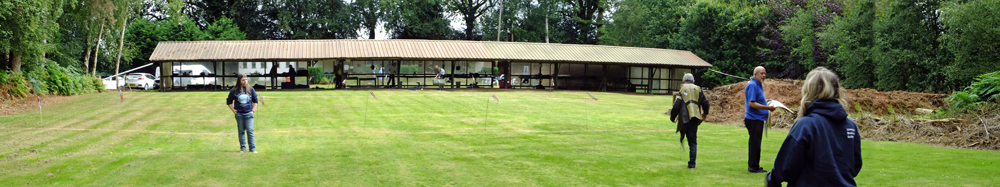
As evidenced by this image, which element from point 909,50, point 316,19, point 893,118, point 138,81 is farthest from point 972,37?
point 316,19

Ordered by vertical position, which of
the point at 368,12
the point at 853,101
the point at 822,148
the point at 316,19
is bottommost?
the point at 853,101

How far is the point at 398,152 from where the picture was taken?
977cm

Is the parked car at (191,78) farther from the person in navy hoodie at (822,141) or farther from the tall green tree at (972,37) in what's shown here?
the person in navy hoodie at (822,141)

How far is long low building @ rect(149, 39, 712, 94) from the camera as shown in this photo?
28.8m

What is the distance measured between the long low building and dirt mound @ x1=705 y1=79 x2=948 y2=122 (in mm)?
13072

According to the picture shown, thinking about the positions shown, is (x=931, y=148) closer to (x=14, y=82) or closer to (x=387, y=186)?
(x=387, y=186)

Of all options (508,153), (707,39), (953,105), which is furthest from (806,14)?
(508,153)

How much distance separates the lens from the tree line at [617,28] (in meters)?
21.5

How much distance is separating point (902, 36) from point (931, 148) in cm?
1714

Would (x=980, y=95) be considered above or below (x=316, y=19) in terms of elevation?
below

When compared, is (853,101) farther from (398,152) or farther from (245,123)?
(245,123)

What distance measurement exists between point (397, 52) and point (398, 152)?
20891mm

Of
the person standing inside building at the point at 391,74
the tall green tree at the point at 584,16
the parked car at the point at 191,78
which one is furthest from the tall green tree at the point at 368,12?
the parked car at the point at 191,78

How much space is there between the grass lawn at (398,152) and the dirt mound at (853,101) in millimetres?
2391
